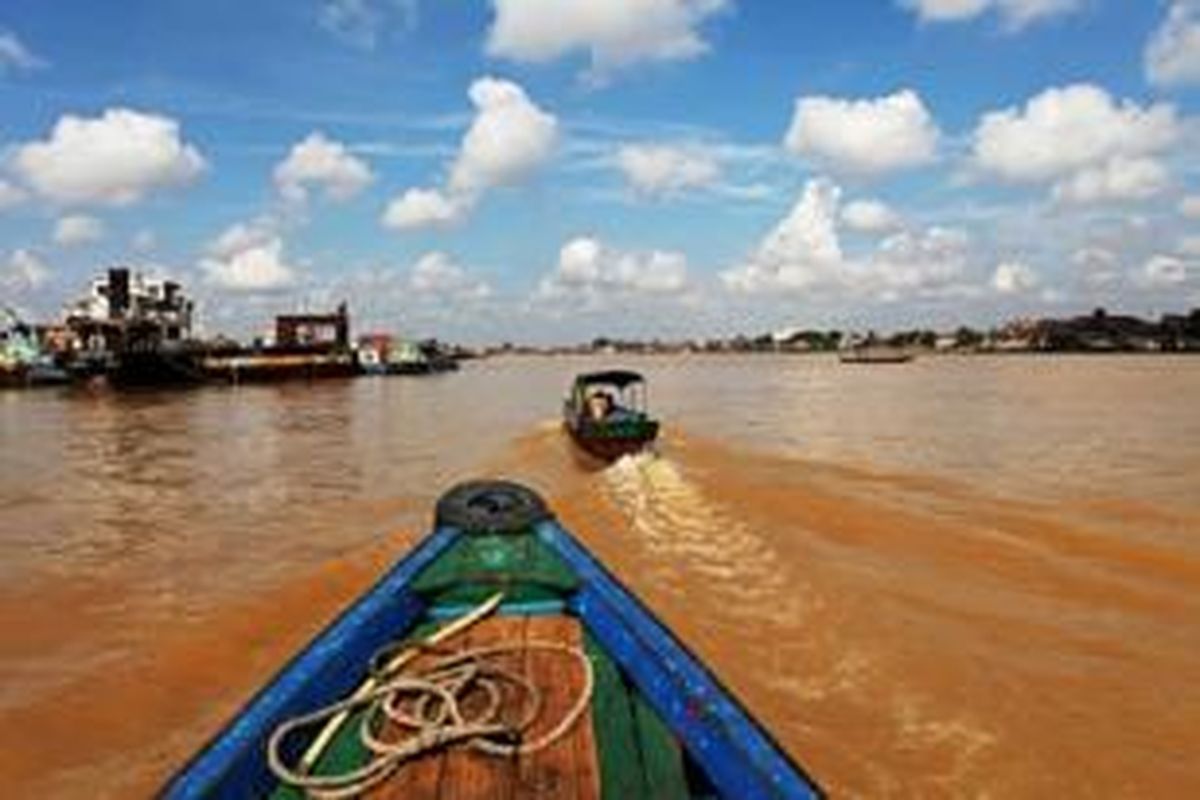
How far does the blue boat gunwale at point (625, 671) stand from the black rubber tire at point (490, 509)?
651mm

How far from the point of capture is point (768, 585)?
12.3 metres

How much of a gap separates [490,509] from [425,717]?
126 inches

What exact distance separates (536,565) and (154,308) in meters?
78.6

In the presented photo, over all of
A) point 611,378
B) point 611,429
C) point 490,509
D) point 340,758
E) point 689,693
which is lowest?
point 611,429

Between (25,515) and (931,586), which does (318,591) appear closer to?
(931,586)

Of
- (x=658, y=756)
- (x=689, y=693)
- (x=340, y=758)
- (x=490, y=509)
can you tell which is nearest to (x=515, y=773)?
(x=658, y=756)

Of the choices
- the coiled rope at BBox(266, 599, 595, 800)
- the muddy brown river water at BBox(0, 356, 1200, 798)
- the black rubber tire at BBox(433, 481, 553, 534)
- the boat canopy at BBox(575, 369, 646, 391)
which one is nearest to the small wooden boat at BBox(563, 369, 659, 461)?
the boat canopy at BBox(575, 369, 646, 391)

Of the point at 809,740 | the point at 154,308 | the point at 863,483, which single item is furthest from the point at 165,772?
the point at 154,308

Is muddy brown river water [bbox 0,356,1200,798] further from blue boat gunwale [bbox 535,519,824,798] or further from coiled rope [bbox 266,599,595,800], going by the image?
coiled rope [bbox 266,599,595,800]

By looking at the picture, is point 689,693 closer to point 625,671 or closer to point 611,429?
point 625,671

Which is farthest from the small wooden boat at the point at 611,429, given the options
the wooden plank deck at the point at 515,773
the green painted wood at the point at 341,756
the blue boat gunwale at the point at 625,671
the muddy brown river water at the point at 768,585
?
the green painted wood at the point at 341,756

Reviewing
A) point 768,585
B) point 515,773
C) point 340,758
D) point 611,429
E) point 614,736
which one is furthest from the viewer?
point 611,429

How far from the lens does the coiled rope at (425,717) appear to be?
13.4ft

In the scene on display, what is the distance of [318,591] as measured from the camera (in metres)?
12.5
